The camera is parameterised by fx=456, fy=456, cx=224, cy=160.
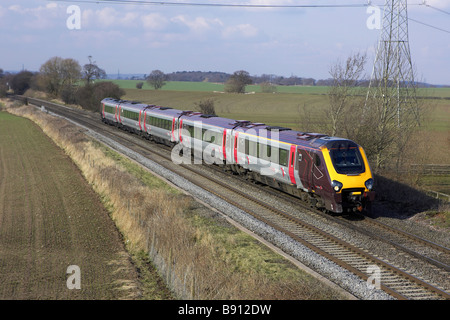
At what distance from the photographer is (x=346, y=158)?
1595 centimetres

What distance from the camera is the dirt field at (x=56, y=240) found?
33.8 feet

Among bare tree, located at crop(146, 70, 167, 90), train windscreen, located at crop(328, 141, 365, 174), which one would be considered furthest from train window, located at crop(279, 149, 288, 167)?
bare tree, located at crop(146, 70, 167, 90)

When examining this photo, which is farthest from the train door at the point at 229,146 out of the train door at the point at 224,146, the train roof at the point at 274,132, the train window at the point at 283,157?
Answer: the train window at the point at 283,157

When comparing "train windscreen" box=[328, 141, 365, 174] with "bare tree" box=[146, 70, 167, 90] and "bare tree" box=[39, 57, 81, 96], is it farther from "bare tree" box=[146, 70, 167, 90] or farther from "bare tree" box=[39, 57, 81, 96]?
"bare tree" box=[146, 70, 167, 90]

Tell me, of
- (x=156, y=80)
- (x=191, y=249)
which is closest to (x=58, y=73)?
(x=156, y=80)

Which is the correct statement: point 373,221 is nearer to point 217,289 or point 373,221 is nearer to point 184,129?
point 217,289

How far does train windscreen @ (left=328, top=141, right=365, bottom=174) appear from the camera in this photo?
15586mm

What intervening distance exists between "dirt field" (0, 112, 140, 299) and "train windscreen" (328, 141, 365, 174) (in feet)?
25.1

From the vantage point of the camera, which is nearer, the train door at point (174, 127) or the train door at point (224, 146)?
the train door at point (224, 146)

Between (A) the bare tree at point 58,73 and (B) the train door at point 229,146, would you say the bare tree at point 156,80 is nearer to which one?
(A) the bare tree at point 58,73

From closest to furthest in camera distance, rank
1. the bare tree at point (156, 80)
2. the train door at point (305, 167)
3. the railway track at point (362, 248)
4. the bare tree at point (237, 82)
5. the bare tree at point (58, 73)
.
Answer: the railway track at point (362, 248)
the train door at point (305, 167)
the bare tree at point (58, 73)
the bare tree at point (237, 82)
the bare tree at point (156, 80)

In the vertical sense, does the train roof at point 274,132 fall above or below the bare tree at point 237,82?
below

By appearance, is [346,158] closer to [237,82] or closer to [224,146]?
[224,146]

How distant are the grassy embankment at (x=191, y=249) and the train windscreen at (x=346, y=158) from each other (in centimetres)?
429
